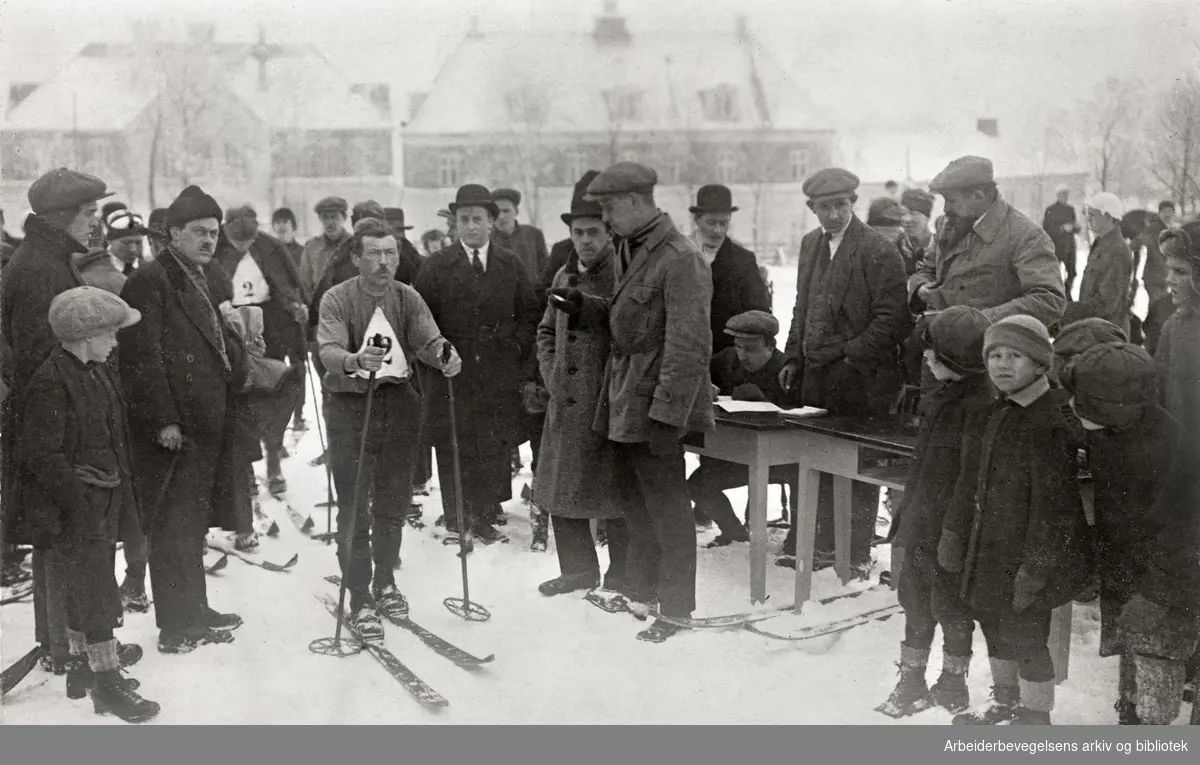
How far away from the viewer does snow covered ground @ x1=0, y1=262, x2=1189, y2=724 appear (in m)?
3.94

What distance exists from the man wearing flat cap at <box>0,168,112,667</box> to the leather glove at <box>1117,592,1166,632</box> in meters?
4.10

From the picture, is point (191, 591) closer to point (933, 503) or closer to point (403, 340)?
point (403, 340)

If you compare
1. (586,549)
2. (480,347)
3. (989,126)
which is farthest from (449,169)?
(586,549)

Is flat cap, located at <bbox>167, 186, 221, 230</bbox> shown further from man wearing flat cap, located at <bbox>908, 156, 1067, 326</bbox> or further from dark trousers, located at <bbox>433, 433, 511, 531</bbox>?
man wearing flat cap, located at <bbox>908, 156, 1067, 326</bbox>

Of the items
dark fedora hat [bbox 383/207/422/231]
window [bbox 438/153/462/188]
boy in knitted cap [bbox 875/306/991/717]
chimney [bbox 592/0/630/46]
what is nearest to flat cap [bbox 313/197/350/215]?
dark fedora hat [bbox 383/207/422/231]

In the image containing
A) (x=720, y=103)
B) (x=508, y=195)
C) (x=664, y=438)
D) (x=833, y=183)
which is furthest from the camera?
(x=508, y=195)

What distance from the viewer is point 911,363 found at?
219 inches

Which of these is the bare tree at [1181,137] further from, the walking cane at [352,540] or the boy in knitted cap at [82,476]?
the boy in knitted cap at [82,476]

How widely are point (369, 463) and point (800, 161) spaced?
4981 millimetres

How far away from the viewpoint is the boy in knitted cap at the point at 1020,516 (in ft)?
11.0

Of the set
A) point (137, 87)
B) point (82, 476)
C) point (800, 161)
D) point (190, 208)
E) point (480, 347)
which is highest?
point (137, 87)

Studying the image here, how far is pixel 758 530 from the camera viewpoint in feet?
16.3

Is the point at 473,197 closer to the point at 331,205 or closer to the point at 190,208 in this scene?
the point at 190,208

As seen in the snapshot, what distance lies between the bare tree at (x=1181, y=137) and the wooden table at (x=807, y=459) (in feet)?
5.71
